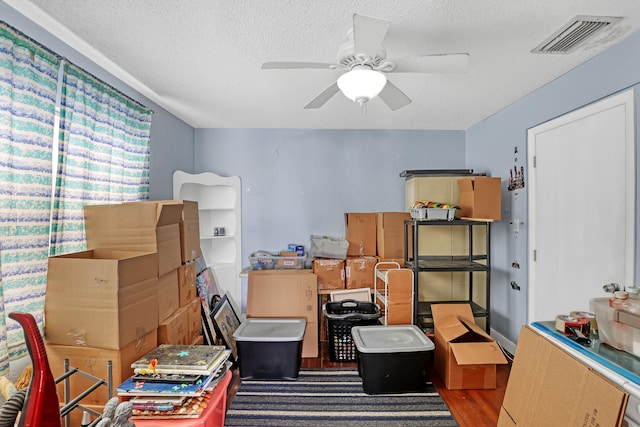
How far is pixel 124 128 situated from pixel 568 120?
3.10 m

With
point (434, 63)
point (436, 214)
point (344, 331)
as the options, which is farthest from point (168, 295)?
point (436, 214)

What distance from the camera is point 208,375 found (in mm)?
1650

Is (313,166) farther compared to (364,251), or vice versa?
(313,166)

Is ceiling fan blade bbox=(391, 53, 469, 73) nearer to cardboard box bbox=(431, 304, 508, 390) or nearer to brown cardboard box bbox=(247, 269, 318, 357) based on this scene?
cardboard box bbox=(431, 304, 508, 390)

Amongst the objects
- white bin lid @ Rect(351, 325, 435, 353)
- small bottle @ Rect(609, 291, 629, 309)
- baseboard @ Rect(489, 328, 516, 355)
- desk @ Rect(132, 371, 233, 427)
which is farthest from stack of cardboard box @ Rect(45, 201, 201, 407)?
baseboard @ Rect(489, 328, 516, 355)

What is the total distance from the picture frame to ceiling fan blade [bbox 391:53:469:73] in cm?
260

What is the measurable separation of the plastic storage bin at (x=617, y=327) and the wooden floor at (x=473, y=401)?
3.59 feet

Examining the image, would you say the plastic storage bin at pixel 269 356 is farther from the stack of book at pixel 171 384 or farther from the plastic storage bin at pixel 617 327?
the plastic storage bin at pixel 617 327

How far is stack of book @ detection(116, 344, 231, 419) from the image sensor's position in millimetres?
1535

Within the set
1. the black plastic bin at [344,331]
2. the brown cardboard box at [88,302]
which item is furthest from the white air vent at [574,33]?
the brown cardboard box at [88,302]

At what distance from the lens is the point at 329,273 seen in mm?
3326

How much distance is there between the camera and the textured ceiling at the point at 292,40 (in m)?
1.53

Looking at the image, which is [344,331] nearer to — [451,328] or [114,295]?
[451,328]

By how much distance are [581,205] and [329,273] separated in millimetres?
2114
